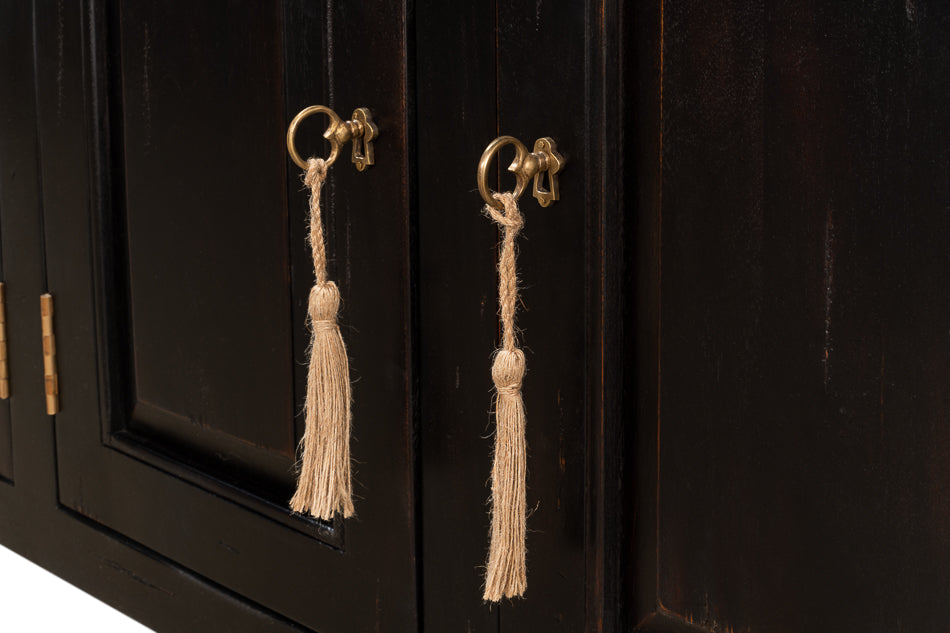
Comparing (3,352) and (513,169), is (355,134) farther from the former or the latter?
(3,352)

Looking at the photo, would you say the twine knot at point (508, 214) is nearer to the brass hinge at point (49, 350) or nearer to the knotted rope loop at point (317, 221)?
the knotted rope loop at point (317, 221)

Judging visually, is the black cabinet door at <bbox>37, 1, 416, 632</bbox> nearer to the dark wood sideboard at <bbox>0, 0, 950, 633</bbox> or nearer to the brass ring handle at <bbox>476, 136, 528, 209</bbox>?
the dark wood sideboard at <bbox>0, 0, 950, 633</bbox>

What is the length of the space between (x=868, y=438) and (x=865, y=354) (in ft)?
0.13

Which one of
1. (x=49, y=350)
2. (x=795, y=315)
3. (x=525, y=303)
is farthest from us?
(x=49, y=350)

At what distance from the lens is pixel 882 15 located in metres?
0.47

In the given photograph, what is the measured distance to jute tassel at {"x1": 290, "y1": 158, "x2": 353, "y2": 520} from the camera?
2.32ft

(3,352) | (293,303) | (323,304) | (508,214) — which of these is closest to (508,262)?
(508,214)

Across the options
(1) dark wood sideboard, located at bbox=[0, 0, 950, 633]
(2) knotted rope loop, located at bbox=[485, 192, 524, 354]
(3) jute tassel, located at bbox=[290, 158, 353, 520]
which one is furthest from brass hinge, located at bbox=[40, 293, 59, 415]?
(2) knotted rope loop, located at bbox=[485, 192, 524, 354]

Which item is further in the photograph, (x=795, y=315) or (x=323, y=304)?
(x=323, y=304)

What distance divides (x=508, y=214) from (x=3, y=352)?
0.77 meters

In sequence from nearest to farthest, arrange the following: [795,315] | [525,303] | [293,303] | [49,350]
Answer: [795,315] → [525,303] → [293,303] → [49,350]

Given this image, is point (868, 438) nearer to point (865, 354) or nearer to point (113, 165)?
point (865, 354)

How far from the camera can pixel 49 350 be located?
1.07 metres

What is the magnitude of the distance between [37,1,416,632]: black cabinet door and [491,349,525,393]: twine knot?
13 cm
